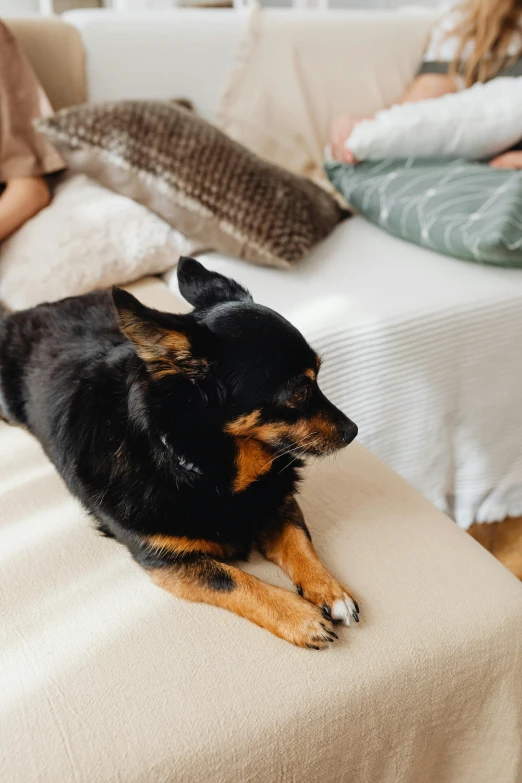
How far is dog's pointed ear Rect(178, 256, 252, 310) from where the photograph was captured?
3.56ft

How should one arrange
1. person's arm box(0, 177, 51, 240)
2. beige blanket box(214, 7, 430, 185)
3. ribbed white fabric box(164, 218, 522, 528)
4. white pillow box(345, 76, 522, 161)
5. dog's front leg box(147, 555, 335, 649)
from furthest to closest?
beige blanket box(214, 7, 430, 185), white pillow box(345, 76, 522, 161), person's arm box(0, 177, 51, 240), ribbed white fabric box(164, 218, 522, 528), dog's front leg box(147, 555, 335, 649)

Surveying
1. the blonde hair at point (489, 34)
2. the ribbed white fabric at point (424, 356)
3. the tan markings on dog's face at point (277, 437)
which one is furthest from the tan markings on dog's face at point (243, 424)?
the blonde hair at point (489, 34)

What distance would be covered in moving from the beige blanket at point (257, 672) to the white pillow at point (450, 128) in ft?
4.01

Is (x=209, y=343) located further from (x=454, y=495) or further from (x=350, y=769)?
(x=454, y=495)

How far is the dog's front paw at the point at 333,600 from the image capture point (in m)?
Answer: 0.90

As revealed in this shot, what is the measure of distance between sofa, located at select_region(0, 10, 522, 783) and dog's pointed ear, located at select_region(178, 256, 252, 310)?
380 mm

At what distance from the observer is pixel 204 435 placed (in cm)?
96

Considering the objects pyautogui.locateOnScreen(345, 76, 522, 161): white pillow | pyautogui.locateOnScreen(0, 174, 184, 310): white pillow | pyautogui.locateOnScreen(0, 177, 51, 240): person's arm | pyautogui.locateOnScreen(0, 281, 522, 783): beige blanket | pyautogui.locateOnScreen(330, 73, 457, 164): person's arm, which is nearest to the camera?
pyautogui.locateOnScreen(0, 281, 522, 783): beige blanket

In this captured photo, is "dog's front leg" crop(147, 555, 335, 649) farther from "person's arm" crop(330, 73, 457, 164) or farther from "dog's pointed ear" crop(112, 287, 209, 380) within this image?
"person's arm" crop(330, 73, 457, 164)

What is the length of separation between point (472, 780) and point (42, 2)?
283 centimetres

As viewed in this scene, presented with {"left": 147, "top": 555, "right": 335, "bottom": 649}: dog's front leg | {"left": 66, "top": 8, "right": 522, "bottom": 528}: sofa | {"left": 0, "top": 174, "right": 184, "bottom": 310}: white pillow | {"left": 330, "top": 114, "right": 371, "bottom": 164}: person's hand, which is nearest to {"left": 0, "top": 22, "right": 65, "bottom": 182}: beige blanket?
{"left": 0, "top": 174, "right": 184, "bottom": 310}: white pillow

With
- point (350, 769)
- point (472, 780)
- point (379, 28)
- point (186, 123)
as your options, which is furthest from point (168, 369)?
point (379, 28)

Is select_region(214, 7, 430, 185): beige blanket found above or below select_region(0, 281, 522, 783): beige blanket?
above

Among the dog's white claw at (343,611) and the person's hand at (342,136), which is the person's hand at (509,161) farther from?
the dog's white claw at (343,611)
